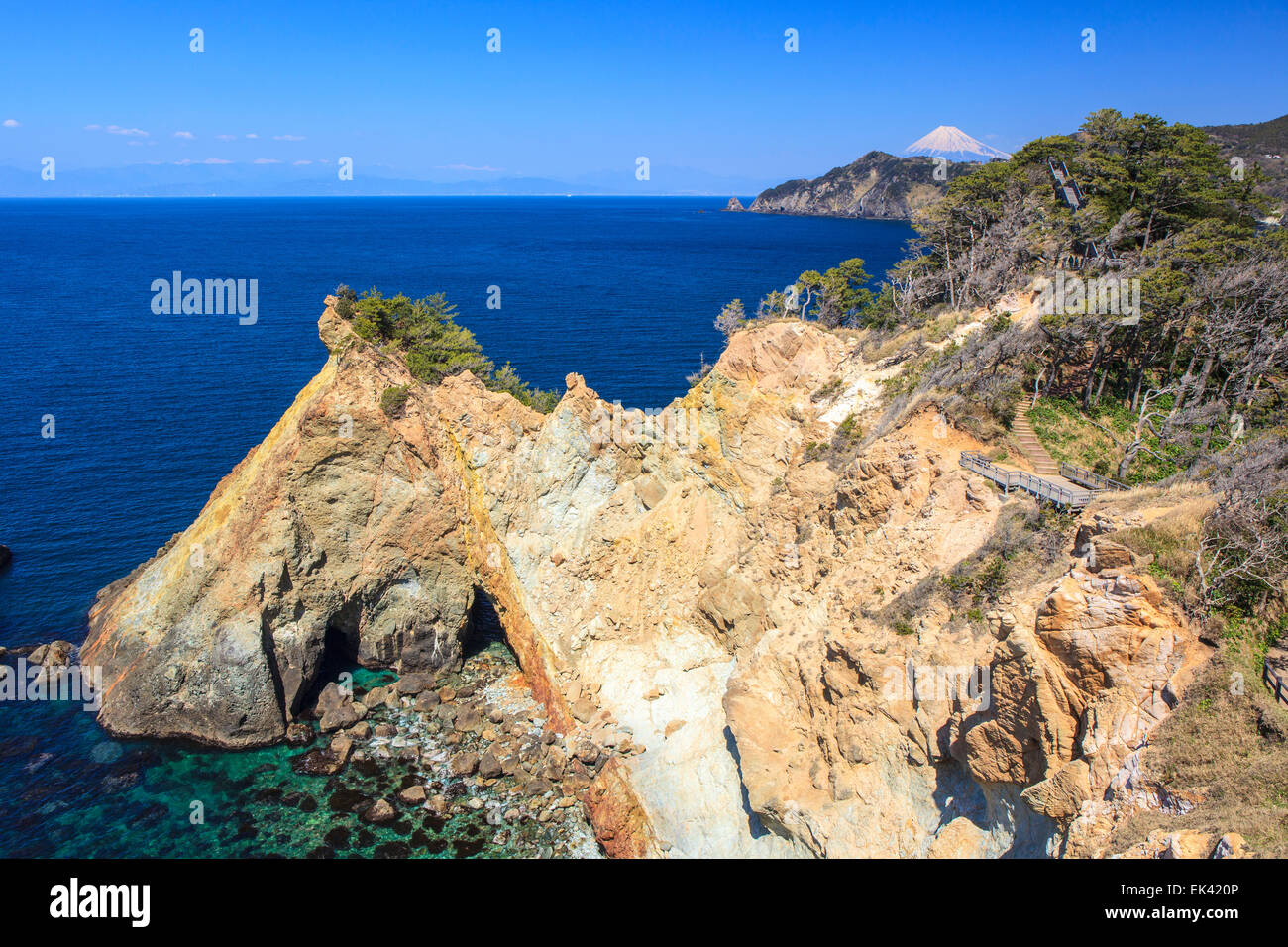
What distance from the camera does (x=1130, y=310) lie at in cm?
3041

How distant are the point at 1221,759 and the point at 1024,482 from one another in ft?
38.9

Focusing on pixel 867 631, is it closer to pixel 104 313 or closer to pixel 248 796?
pixel 248 796

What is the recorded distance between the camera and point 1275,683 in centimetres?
1487

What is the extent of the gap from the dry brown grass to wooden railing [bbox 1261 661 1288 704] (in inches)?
7.0

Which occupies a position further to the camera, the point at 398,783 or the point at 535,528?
the point at 535,528

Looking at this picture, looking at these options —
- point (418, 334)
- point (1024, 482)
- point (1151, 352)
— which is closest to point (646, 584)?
point (1024, 482)

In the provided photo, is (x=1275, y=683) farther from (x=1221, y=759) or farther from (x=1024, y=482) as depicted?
(x=1024, y=482)

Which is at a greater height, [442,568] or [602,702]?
[442,568]

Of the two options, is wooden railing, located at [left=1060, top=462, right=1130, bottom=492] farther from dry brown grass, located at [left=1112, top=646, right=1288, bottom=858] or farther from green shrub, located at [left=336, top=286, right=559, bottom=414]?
green shrub, located at [left=336, top=286, right=559, bottom=414]

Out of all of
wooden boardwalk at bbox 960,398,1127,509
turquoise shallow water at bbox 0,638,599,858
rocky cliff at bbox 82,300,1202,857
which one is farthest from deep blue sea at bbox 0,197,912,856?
wooden boardwalk at bbox 960,398,1127,509

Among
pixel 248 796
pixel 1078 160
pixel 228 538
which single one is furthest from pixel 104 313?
pixel 1078 160

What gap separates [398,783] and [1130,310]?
36383 millimetres

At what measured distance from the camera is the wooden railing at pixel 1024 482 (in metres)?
23.0

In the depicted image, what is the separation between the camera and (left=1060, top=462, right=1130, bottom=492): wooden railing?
25.2 meters
